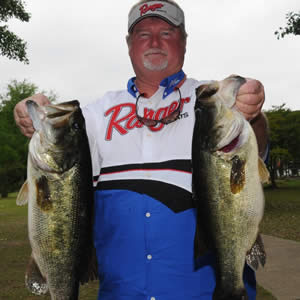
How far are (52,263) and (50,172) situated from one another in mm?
618

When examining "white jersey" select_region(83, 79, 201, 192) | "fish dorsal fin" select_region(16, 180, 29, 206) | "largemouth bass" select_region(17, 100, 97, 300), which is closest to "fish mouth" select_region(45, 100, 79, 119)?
"largemouth bass" select_region(17, 100, 97, 300)

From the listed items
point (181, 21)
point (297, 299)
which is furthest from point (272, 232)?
point (181, 21)

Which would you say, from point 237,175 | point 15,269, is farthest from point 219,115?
point 15,269

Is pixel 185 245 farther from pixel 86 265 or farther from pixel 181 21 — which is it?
pixel 181 21

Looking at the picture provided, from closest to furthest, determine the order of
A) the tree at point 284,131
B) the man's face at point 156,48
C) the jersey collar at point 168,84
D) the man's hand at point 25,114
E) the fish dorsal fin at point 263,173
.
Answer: the fish dorsal fin at point 263,173, the man's hand at point 25,114, the jersey collar at point 168,84, the man's face at point 156,48, the tree at point 284,131

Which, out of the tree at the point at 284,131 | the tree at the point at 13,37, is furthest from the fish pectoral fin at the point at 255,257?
the tree at the point at 284,131

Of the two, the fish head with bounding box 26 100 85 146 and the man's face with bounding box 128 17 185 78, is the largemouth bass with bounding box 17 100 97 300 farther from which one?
the man's face with bounding box 128 17 185 78

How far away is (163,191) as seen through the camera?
3127mm

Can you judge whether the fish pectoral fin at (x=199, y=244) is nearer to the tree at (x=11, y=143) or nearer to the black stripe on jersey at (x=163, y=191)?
the black stripe on jersey at (x=163, y=191)

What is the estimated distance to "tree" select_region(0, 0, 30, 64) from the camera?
13.5 meters

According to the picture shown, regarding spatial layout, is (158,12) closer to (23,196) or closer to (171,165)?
(171,165)

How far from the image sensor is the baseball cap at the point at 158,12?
3.64 m

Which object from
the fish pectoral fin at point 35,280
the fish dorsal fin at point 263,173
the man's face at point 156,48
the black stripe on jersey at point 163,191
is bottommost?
the fish pectoral fin at point 35,280

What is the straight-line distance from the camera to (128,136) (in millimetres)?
3297
